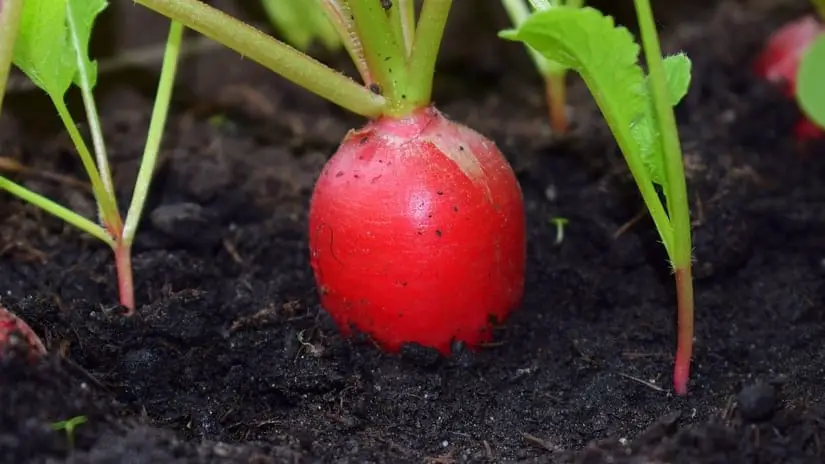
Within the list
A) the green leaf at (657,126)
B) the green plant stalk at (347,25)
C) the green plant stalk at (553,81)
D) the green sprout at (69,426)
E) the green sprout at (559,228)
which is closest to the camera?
the green sprout at (69,426)

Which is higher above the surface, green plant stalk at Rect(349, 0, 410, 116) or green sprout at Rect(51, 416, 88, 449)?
green plant stalk at Rect(349, 0, 410, 116)

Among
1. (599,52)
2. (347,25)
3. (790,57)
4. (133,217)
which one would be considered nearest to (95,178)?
(133,217)

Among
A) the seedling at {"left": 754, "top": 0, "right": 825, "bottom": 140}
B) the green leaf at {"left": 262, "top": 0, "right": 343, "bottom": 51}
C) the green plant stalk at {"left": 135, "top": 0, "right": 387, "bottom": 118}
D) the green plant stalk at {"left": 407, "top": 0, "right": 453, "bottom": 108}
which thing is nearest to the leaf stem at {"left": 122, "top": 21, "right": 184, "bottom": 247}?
the green plant stalk at {"left": 135, "top": 0, "right": 387, "bottom": 118}

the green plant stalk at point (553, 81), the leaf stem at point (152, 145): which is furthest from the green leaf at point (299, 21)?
the leaf stem at point (152, 145)

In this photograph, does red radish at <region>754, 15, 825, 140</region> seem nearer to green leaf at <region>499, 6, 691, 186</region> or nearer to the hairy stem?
the hairy stem

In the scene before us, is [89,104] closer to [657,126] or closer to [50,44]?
[50,44]

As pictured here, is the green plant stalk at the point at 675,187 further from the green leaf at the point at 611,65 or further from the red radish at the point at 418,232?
the red radish at the point at 418,232
